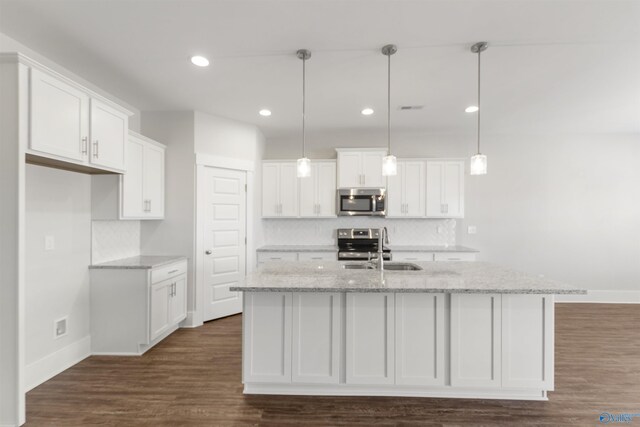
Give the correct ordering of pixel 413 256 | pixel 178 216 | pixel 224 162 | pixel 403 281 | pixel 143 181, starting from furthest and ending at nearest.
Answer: pixel 413 256
pixel 224 162
pixel 178 216
pixel 143 181
pixel 403 281

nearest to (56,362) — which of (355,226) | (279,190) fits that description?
(279,190)

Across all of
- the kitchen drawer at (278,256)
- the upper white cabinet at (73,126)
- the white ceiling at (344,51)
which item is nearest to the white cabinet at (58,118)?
the upper white cabinet at (73,126)

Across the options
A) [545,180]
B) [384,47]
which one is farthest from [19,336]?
[545,180]

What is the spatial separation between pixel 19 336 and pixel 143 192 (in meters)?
1.87

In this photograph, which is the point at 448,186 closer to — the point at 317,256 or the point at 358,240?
the point at 358,240

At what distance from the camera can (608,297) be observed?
4.94 m

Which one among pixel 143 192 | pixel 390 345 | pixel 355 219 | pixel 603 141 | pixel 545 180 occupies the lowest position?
pixel 390 345

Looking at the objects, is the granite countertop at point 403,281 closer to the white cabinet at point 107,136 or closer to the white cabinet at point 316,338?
the white cabinet at point 316,338

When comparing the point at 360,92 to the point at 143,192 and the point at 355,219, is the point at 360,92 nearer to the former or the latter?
the point at 355,219

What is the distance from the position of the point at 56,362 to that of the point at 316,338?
240cm

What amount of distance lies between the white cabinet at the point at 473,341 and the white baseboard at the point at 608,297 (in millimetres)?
3653

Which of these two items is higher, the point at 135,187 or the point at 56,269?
the point at 135,187

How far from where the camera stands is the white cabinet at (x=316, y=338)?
2.35 m

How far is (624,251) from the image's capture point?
4949mm
